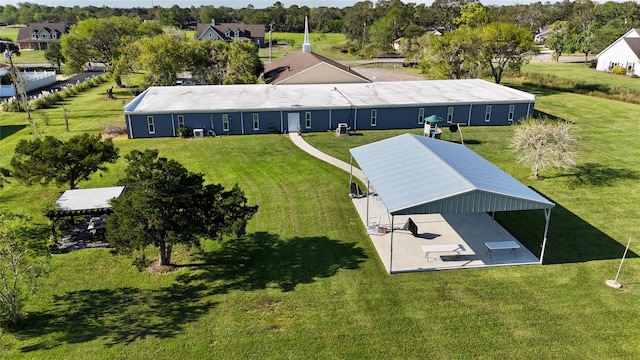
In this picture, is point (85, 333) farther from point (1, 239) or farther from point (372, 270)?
point (372, 270)

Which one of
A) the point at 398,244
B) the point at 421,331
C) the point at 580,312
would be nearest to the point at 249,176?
the point at 398,244

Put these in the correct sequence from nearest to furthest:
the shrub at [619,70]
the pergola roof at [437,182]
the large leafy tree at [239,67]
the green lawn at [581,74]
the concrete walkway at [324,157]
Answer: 1. the pergola roof at [437,182]
2. the concrete walkway at [324,157]
3. the large leafy tree at [239,67]
4. the green lawn at [581,74]
5. the shrub at [619,70]

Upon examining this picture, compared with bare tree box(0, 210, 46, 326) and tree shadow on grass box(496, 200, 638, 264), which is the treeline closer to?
tree shadow on grass box(496, 200, 638, 264)

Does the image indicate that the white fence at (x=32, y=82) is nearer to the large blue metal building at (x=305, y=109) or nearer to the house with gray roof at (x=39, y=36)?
the large blue metal building at (x=305, y=109)

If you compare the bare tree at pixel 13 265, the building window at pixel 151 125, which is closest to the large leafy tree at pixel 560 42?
the building window at pixel 151 125

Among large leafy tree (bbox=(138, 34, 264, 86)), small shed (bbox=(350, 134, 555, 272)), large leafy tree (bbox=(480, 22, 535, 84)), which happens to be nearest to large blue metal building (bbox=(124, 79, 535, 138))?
large leafy tree (bbox=(138, 34, 264, 86))
